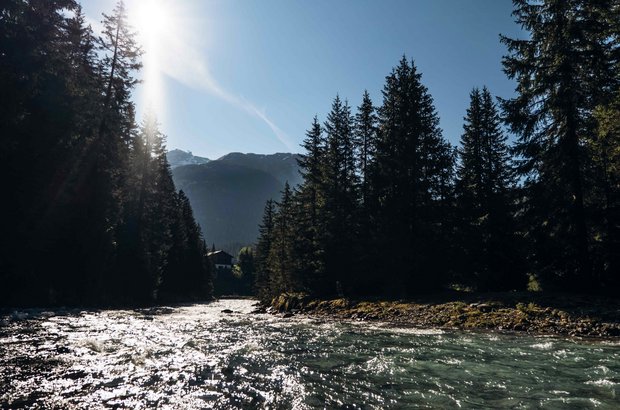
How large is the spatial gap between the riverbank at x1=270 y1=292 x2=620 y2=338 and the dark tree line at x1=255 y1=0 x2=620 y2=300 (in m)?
4.28

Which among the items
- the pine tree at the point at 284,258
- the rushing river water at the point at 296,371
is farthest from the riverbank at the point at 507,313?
the pine tree at the point at 284,258

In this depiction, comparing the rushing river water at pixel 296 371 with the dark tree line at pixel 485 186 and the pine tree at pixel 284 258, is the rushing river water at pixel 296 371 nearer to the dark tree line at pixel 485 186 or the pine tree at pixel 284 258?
the dark tree line at pixel 485 186

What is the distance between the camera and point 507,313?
55.6 feet

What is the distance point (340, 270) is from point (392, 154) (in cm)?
1037

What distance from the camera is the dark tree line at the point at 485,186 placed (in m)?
22.3

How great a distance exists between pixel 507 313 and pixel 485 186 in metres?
17.9

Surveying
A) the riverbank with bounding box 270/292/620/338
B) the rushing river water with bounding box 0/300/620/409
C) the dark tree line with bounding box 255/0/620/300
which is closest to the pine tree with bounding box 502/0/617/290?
the dark tree line with bounding box 255/0/620/300

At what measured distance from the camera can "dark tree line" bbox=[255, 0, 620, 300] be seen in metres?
22.3

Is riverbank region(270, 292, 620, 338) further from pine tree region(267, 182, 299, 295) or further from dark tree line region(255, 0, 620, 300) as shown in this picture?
pine tree region(267, 182, 299, 295)

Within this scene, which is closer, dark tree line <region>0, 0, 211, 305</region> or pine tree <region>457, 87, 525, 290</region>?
dark tree line <region>0, 0, 211, 305</region>

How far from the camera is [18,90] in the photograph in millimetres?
19969

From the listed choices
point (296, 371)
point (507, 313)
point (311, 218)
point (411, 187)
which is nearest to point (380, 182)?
point (411, 187)

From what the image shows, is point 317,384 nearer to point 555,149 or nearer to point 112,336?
point 112,336

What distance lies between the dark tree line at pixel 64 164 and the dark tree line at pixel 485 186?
1581cm
